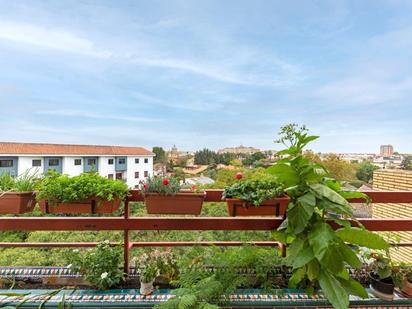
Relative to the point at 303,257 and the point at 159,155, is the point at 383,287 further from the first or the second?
the point at 159,155

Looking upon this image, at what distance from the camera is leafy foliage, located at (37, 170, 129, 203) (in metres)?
1.54

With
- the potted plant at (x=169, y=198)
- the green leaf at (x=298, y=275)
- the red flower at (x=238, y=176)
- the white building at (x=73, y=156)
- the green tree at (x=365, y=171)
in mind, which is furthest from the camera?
the white building at (x=73, y=156)

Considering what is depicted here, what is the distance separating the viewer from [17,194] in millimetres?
1563

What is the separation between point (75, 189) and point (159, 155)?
1018 millimetres

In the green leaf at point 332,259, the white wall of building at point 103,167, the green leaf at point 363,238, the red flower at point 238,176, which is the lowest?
the green leaf at point 332,259

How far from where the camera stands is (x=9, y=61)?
2623mm

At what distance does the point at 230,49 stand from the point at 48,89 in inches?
92.6

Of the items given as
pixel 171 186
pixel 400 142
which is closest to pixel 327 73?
pixel 400 142

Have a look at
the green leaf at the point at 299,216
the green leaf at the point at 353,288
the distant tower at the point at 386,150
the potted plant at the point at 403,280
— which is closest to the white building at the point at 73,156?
the green leaf at the point at 299,216

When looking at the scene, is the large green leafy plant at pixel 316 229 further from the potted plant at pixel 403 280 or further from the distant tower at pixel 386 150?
the distant tower at pixel 386 150

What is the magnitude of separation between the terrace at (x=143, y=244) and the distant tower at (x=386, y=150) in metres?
1.04

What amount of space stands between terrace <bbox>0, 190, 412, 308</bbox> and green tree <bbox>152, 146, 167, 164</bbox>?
613 millimetres

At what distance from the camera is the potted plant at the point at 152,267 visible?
5.36 ft

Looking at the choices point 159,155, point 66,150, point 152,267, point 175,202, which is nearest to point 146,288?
point 152,267
